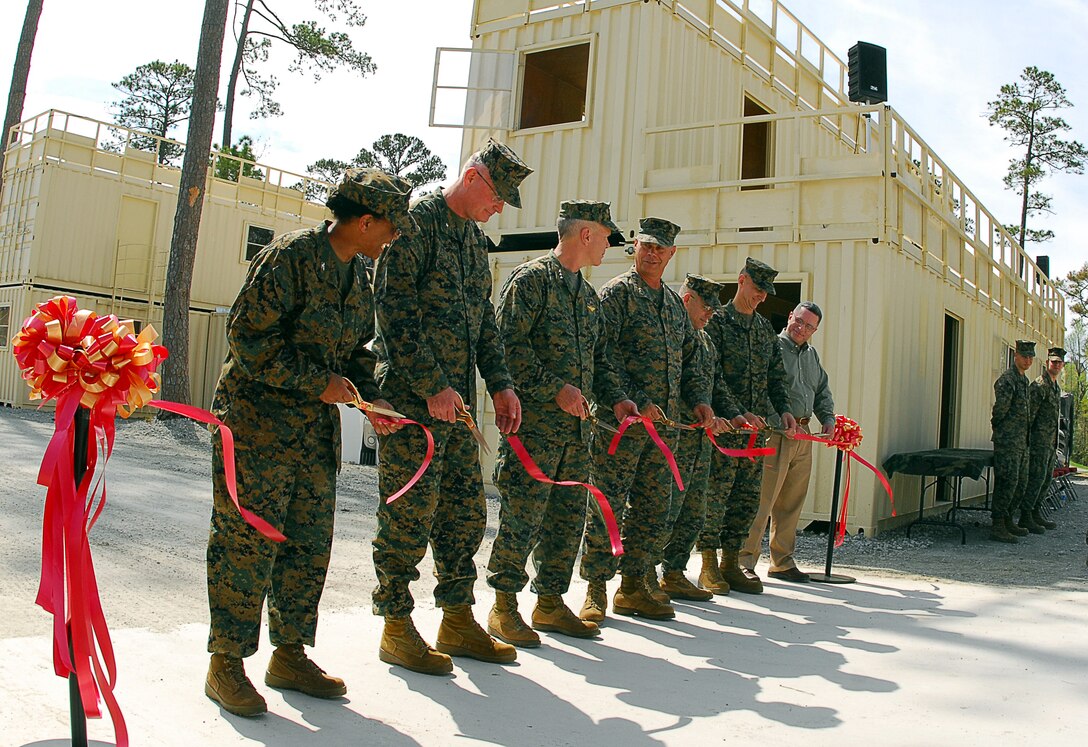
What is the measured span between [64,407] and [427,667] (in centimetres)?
168

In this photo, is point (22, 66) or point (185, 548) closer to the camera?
point (185, 548)

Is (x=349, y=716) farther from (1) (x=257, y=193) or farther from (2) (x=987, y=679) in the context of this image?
(1) (x=257, y=193)

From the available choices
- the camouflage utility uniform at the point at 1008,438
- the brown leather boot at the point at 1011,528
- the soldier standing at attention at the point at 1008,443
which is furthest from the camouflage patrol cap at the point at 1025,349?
the brown leather boot at the point at 1011,528

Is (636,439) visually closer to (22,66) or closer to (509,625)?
(509,625)

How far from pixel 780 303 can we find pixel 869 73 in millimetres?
3298

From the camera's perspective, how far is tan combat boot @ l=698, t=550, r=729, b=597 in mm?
5742

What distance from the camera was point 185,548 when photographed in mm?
6020

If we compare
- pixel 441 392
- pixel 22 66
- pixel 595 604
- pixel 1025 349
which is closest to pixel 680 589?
pixel 595 604

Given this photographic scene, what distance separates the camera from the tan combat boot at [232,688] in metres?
2.76

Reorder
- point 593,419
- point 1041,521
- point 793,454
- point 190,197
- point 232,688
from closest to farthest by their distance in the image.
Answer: point 232,688
point 593,419
point 793,454
point 1041,521
point 190,197

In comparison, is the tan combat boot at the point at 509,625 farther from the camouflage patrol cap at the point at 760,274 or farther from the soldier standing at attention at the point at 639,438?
the camouflage patrol cap at the point at 760,274

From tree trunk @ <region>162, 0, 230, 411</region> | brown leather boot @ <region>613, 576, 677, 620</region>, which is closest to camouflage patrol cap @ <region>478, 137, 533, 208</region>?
brown leather boot @ <region>613, 576, 677, 620</region>

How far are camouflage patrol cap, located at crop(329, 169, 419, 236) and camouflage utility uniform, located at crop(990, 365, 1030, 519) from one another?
831 cm

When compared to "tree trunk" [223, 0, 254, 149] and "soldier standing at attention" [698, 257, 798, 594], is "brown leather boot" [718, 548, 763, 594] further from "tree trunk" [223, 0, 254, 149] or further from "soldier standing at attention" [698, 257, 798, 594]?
"tree trunk" [223, 0, 254, 149]
